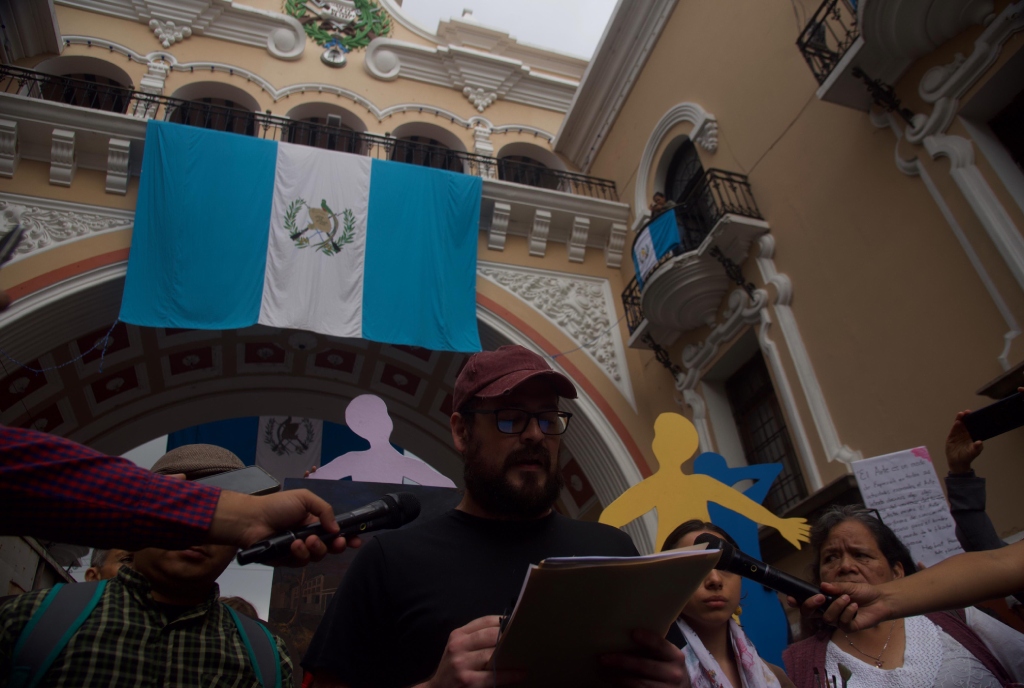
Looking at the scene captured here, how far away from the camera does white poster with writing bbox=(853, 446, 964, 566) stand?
3.90 m

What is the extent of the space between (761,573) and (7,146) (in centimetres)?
979

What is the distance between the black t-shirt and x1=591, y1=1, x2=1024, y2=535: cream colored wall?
447 cm

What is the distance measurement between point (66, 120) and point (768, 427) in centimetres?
945

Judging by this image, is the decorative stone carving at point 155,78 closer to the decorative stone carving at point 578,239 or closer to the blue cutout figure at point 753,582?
the decorative stone carving at point 578,239

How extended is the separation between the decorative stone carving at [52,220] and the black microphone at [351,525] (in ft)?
27.2

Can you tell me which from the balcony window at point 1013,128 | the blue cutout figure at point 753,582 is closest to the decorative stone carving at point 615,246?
the balcony window at point 1013,128

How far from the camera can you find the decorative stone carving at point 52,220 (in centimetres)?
801

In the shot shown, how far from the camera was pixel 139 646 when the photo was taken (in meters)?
1.84

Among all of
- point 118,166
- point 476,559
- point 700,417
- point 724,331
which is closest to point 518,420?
point 476,559

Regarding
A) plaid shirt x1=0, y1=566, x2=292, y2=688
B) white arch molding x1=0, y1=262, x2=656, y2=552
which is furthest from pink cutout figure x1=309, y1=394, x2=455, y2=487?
plaid shirt x1=0, y1=566, x2=292, y2=688

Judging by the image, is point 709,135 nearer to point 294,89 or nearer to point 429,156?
point 429,156

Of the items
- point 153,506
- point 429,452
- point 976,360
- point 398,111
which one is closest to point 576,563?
point 153,506

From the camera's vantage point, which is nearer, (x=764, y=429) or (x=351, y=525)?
Answer: (x=351, y=525)

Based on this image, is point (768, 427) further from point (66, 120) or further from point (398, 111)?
point (66, 120)
